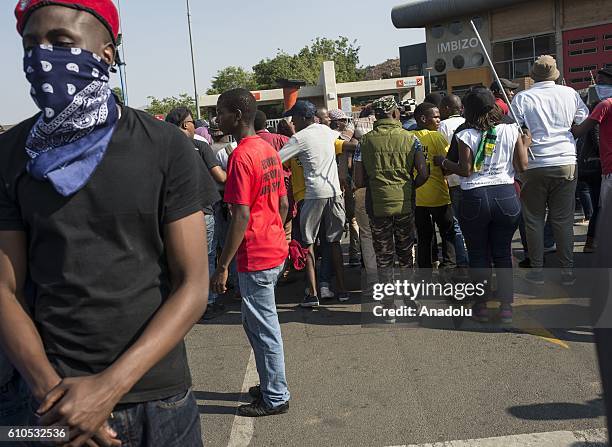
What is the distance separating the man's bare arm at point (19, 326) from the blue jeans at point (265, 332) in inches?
85.9

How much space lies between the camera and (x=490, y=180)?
4879mm

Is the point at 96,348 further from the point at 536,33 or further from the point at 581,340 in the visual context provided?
the point at 536,33

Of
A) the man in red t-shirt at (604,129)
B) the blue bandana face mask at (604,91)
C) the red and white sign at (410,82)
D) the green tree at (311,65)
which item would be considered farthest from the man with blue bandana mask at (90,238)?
the green tree at (311,65)

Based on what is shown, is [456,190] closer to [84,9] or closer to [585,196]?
[585,196]

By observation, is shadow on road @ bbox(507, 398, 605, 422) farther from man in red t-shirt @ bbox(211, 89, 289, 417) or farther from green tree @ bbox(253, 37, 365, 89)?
green tree @ bbox(253, 37, 365, 89)

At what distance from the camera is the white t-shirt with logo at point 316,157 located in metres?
5.71

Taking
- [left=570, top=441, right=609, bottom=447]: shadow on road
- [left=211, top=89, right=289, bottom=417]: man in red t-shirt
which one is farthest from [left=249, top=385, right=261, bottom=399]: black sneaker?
[left=570, top=441, right=609, bottom=447]: shadow on road

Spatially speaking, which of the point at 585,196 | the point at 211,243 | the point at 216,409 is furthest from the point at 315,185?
the point at 585,196

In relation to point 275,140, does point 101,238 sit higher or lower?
lower

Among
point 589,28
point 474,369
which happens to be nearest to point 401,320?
point 474,369

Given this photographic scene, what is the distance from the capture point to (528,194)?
573cm

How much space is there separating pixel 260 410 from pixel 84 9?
2.79m

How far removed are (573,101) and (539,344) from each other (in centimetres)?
241

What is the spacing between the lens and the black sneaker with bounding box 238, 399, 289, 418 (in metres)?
3.70
